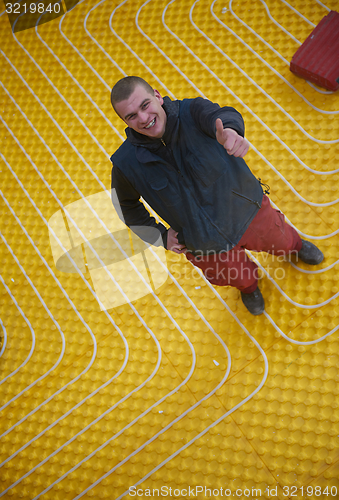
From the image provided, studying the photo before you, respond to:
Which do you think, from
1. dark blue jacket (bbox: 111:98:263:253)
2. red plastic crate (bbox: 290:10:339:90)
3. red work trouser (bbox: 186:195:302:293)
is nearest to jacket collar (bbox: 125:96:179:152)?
dark blue jacket (bbox: 111:98:263:253)

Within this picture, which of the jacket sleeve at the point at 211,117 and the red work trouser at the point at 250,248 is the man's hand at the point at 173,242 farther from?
the jacket sleeve at the point at 211,117

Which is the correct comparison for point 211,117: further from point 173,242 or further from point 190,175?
point 173,242

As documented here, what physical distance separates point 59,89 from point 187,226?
1800 millimetres

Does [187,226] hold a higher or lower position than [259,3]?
lower

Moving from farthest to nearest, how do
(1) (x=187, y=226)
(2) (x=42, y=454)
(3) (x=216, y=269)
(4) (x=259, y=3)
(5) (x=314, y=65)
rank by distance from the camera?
(4) (x=259, y=3) → (5) (x=314, y=65) → (2) (x=42, y=454) → (3) (x=216, y=269) → (1) (x=187, y=226)

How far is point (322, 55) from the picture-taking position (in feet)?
6.78

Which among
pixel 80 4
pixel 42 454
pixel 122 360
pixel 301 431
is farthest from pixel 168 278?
pixel 80 4

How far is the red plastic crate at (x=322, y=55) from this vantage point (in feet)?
6.69

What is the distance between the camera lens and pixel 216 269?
1570 mm

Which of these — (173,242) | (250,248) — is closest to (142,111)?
(173,242)

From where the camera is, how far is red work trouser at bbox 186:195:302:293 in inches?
58.9

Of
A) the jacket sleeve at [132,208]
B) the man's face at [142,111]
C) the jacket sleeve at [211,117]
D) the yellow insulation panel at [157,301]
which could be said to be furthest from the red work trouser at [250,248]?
the man's face at [142,111]

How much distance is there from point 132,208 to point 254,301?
31.1 inches

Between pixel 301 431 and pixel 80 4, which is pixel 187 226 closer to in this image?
pixel 301 431
